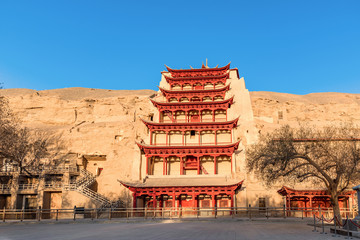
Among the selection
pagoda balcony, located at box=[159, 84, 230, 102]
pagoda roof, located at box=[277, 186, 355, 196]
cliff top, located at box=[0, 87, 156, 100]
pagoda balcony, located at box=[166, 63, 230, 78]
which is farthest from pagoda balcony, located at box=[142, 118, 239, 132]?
cliff top, located at box=[0, 87, 156, 100]

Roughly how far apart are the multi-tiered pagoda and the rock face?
8.18ft

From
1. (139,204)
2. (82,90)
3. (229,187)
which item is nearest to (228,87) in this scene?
(229,187)

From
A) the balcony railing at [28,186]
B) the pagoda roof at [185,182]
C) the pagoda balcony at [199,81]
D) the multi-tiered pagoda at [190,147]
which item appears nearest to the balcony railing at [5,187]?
the balcony railing at [28,186]

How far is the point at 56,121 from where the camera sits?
5741cm

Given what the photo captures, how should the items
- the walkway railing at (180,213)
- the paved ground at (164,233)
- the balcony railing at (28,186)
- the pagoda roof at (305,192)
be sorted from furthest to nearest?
the balcony railing at (28,186) < the pagoda roof at (305,192) < the walkway railing at (180,213) < the paved ground at (164,233)

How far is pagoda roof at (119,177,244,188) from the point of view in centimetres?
3422

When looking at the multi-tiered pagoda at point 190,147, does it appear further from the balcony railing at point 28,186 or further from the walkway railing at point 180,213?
the balcony railing at point 28,186

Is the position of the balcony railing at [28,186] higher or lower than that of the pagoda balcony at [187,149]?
lower

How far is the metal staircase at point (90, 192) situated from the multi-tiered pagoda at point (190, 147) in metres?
3.04

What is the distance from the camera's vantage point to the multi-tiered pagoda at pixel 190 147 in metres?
35.0

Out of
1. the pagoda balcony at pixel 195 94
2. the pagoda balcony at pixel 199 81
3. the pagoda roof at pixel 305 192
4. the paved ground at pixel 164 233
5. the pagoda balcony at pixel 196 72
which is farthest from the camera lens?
the pagoda balcony at pixel 196 72

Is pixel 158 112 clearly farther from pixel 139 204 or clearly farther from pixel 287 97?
pixel 287 97

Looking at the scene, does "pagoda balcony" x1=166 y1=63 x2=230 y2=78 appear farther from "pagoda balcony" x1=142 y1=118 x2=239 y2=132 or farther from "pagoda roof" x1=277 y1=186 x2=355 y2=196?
"pagoda roof" x1=277 y1=186 x2=355 y2=196

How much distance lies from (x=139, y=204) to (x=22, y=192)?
1535 cm
